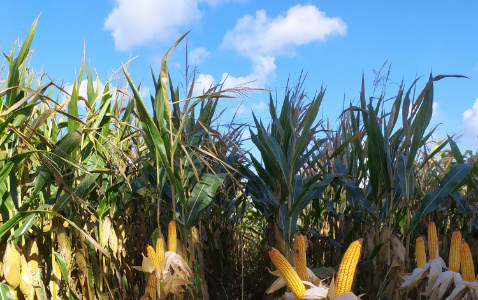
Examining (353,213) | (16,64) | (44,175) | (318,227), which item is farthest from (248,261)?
(16,64)

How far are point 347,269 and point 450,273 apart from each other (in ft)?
3.65

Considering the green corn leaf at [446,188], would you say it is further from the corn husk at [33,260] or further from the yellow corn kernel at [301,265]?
the corn husk at [33,260]

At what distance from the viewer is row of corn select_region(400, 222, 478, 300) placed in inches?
90.4

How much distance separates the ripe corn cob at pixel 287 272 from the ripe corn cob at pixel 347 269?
0.14 metres

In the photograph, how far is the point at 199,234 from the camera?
3.49 meters

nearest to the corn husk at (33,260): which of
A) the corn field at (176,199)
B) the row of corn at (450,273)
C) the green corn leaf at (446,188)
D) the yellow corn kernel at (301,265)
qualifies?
the corn field at (176,199)

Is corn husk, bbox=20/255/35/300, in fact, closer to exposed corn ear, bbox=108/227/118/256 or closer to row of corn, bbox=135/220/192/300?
exposed corn ear, bbox=108/227/118/256

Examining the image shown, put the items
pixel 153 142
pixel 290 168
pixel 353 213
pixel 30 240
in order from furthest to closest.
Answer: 1. pixel 353 213
2. pixel 290 168
3. pixel 30 240
4. pixel 153 142

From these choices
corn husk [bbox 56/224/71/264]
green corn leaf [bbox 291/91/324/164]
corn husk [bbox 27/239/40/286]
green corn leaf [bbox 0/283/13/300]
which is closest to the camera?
green corn leaf [bbox 0/283/13/300]

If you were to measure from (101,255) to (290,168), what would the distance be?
156cm

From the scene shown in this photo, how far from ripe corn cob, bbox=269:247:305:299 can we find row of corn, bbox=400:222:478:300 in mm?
1033

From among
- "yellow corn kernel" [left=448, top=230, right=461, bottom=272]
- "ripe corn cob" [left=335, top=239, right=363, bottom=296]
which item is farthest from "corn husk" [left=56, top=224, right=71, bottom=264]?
"yellow corn kernel" [left=448, top=230, right=461, bottom=272]

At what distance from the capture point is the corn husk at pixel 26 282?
8.76ft

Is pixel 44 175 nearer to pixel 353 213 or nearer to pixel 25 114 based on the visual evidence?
pixel 25 114
